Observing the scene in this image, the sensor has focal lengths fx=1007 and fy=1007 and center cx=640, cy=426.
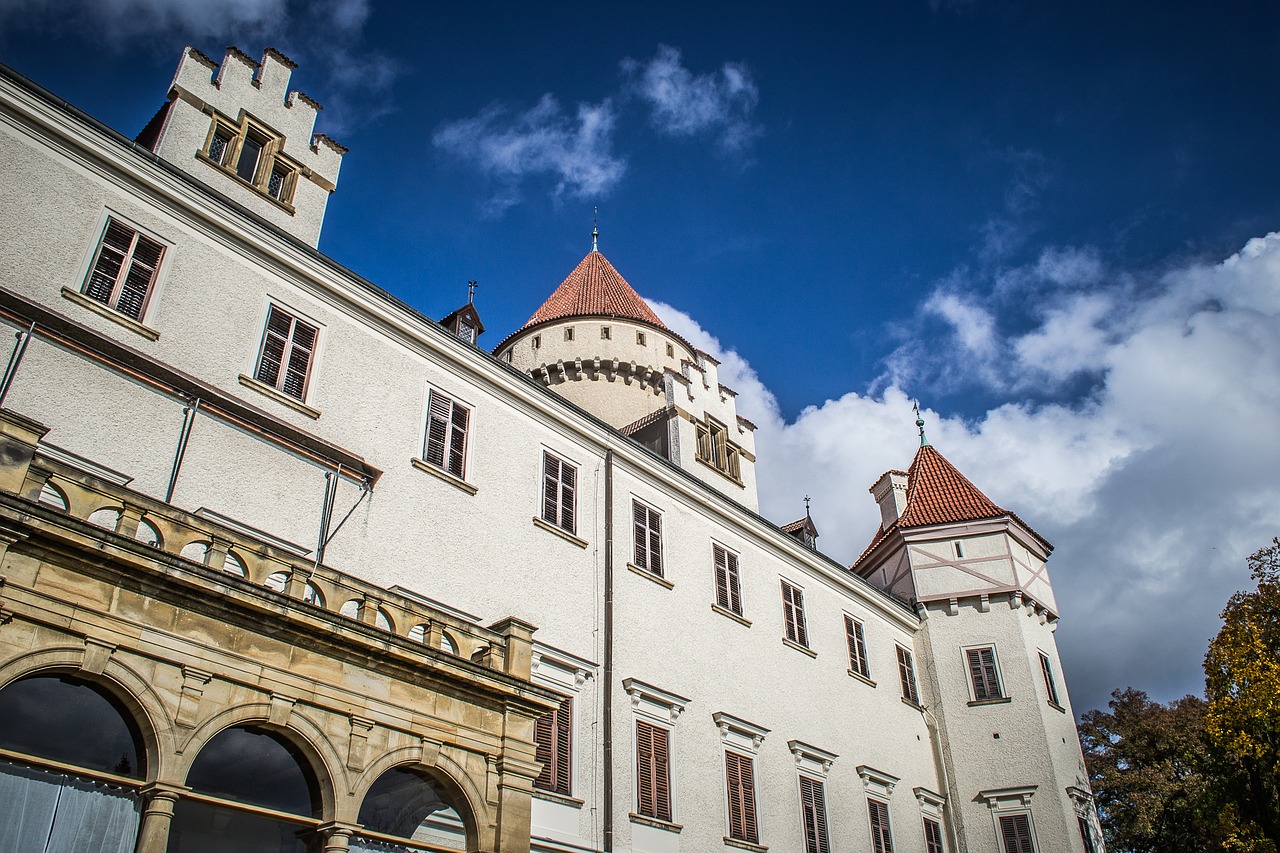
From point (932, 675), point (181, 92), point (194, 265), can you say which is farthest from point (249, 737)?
point (932, 675)

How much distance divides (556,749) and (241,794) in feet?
18.1

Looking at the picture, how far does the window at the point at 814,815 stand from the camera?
21.7 meters

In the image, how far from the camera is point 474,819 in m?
12.0

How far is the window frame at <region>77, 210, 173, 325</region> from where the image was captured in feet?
47.9

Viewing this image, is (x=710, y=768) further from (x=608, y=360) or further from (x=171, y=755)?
(x=608, y=360)

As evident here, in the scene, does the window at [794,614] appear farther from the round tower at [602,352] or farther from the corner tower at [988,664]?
the round tower at [602,352]

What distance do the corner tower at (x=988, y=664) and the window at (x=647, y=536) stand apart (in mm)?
10753

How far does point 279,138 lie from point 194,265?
15.1ft

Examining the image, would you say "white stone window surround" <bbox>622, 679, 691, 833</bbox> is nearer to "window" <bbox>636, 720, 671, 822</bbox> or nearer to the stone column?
"window" <bbox>636, 720, 671, 822</bbox>

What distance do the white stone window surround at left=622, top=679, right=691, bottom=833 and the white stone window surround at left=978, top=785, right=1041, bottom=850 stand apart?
11.2 meters

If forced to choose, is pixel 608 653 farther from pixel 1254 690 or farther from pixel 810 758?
pixel 1254 690

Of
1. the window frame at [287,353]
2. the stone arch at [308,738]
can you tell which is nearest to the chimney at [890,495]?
the window frame at [287,353]

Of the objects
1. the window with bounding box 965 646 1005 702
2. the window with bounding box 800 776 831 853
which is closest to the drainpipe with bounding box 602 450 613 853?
the window with bounding box 800 776 831 853

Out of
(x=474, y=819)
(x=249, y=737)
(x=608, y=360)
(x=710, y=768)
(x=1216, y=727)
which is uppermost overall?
(x=608, y=360)
